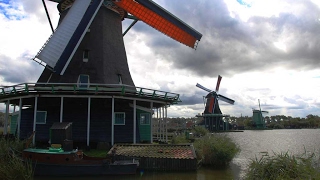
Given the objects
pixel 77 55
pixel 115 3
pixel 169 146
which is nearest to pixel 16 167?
pixel 169 146

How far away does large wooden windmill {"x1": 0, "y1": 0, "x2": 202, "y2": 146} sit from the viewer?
54.8 feet

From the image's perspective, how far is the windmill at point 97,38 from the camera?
672 inches

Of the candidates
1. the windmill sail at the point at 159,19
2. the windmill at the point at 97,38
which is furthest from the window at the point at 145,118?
the windmill sail at the point at 159,19

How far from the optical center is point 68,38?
16875mm

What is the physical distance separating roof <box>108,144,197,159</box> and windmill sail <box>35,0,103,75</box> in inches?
233

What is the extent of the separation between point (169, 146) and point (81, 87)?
6.74m

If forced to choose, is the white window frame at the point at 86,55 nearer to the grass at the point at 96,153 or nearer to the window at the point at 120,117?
the window at the point at 120,117

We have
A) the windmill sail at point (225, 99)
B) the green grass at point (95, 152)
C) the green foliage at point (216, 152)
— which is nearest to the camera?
the green grass at point (95, 152)

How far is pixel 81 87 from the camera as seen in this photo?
17.9m

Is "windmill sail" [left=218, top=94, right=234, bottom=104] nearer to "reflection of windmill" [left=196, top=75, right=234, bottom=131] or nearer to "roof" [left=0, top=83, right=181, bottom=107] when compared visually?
"reflection of windmill" [left=196, top=75, right=234, bottom=131]

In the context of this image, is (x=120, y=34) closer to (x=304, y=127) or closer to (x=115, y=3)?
(x=115, y=3)

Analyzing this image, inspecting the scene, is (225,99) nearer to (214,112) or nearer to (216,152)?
(214,112)

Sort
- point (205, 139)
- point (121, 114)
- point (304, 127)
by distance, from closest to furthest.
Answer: point (205, 139) → point (121, 114) → point (304, 127)

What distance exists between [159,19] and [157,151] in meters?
9.82
